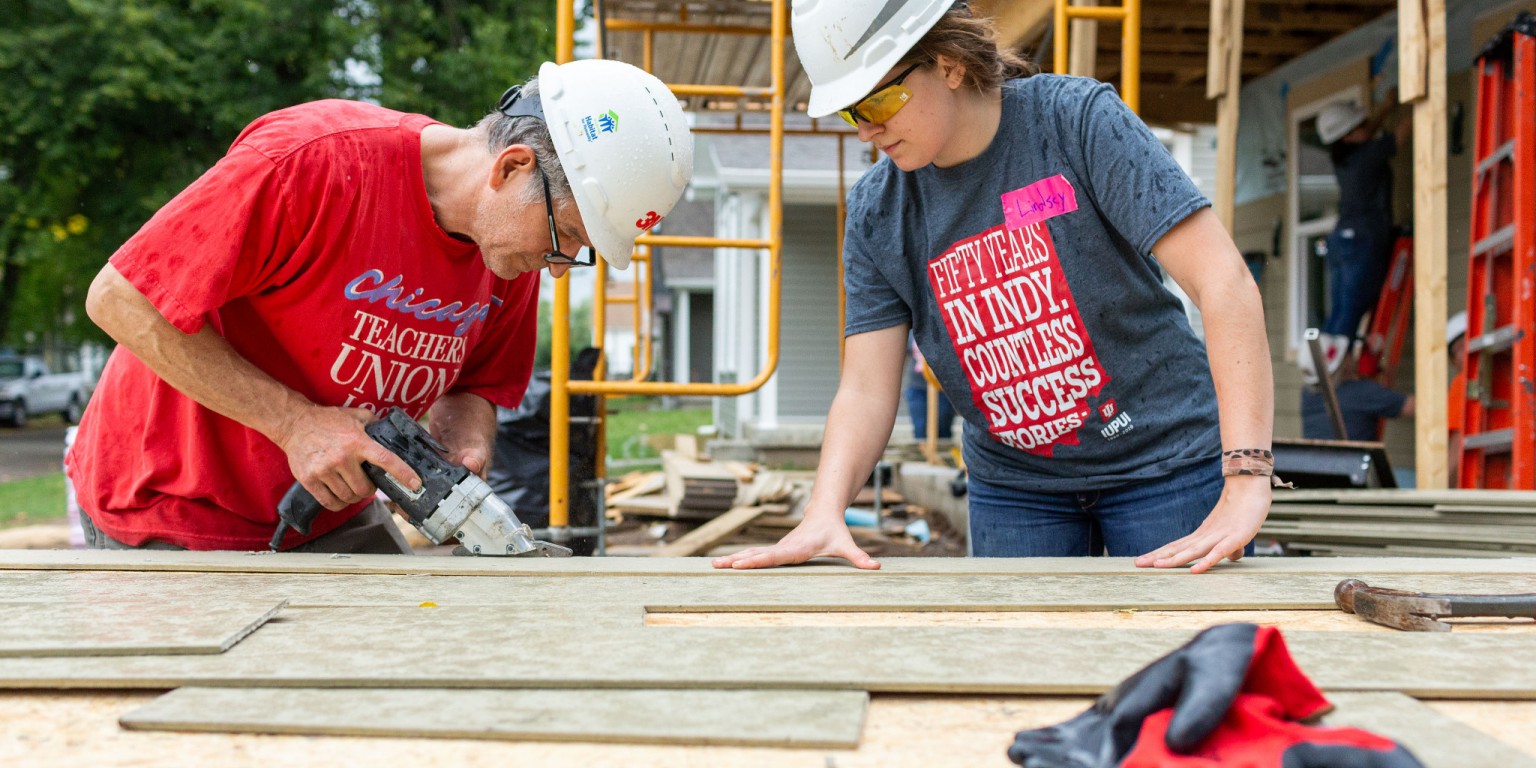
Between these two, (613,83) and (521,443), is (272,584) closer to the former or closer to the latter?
(613,83)

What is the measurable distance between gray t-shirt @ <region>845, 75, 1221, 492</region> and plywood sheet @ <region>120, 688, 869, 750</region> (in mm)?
1268

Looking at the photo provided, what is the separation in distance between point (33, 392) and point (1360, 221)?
27093 millimetres

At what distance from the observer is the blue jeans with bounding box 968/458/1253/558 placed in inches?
94.3

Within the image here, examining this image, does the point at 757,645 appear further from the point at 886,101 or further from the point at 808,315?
the point at 808,315

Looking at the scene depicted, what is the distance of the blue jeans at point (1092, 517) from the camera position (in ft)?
7.86

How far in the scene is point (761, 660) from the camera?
142cm

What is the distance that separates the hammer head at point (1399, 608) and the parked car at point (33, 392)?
2794 cm

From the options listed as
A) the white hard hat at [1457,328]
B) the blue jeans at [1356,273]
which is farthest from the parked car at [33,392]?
the white hard hat at [1457,328]

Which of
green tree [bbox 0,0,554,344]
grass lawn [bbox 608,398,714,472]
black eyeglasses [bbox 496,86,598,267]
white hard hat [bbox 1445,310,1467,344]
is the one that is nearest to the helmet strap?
black eyeglasses [bbox 496,86,598,267]

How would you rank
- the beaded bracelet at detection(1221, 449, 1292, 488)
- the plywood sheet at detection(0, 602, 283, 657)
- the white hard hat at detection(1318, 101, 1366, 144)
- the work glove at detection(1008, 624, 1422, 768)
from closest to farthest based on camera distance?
the work glove at detection(1008, 624, 1422, 768), the plywood sheet at detection(0, 602, 283, 657), the beaded bracelet at detection(1221, 449, 1292, 488), the white hard hat at detection(1318, 101, 1366, 144)

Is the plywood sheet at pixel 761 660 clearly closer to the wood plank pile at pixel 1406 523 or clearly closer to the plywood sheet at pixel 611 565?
the plywood sheet at pixel 611 565

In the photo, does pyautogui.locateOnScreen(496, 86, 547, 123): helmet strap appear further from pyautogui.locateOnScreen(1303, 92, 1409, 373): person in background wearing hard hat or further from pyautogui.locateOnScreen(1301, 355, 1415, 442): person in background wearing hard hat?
pyautogui.locateOnScreen(1303, 92, 1409, 373): person in background wearing hard hat

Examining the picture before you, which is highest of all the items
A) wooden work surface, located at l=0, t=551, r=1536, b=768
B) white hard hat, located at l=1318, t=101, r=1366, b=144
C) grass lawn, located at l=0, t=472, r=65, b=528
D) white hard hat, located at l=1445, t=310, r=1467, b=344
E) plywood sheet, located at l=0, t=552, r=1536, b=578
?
white hard hat, located at l=1318, t=101, r=1366, b=144

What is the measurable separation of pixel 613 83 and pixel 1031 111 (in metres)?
0.91
